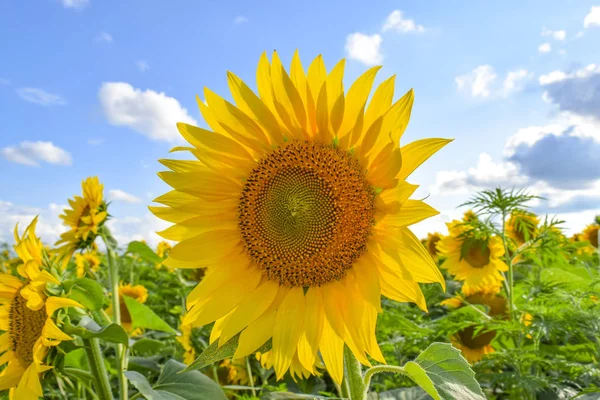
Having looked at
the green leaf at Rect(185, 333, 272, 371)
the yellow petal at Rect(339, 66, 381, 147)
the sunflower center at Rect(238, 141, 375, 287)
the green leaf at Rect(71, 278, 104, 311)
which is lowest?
the green leaf at Rect(185, 333, 272, 371)

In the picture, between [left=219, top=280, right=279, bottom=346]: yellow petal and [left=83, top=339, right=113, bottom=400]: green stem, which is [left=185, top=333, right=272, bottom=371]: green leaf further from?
[left=83, top=339, right=113, bottom=400]: green stem

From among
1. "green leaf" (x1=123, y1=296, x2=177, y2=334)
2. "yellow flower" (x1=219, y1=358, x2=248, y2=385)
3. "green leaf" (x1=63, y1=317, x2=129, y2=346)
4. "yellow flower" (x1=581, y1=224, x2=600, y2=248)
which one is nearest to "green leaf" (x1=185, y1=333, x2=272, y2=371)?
"green leaf" (x1=63, y1=317, x2=129, y2=346)

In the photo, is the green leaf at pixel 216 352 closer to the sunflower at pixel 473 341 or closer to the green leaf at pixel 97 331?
the green leaf at pixel 97 331

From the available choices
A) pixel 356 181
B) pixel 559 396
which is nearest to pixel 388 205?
pixel 356 181

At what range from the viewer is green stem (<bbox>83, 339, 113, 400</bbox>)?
2.21 metres

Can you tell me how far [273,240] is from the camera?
1.82 meters

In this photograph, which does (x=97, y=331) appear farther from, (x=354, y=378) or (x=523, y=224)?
(x=523, y=224)

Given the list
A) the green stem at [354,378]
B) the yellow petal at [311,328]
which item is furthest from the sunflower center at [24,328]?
the green stem at [354,378]

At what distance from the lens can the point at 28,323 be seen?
2.27 metres

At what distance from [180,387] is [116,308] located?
1.06 m

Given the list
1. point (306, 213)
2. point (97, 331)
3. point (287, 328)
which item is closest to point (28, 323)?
point (97, 331)

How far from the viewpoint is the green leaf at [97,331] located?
198 centimetres

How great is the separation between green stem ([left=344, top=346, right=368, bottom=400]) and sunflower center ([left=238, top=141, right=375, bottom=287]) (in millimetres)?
251

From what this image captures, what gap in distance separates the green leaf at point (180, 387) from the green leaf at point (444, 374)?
889 millimetres
